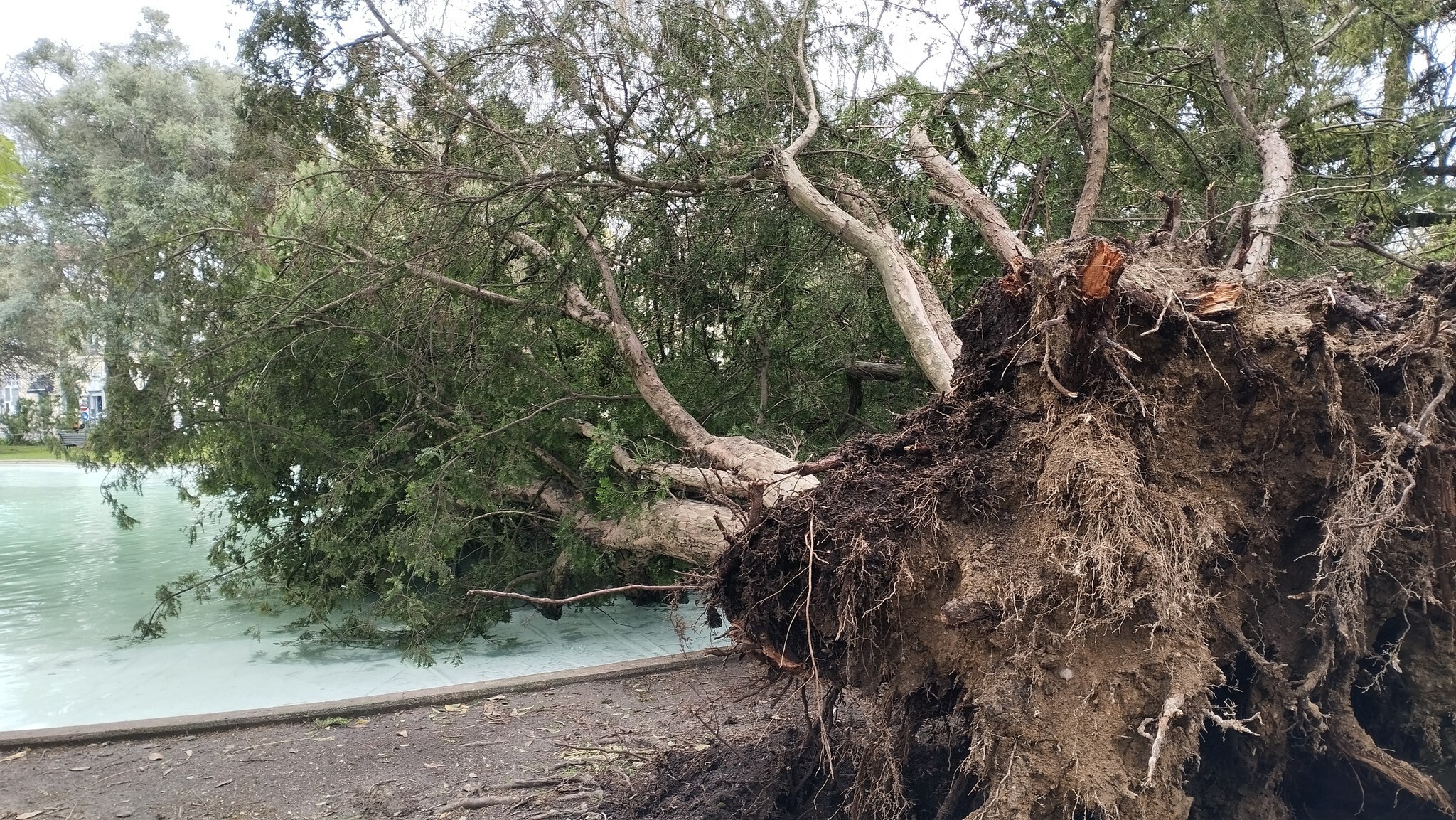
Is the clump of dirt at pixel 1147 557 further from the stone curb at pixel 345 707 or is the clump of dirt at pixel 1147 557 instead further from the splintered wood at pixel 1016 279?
the stone curb at pixel 345 707

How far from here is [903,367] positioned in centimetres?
649

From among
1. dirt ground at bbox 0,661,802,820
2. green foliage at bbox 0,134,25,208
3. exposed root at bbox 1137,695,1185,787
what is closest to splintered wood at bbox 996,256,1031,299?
exposed root at bbox 1137,695,1185,787

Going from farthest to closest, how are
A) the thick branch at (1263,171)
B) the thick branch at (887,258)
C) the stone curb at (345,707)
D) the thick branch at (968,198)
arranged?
the thick branch at (968,198) < the stone curb at (345,707) < the thick branch at (887,258) < the thick branch at (1263,171)

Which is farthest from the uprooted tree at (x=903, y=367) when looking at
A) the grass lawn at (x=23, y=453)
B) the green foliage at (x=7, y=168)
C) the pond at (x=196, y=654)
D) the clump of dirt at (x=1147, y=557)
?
the grass lawn at (x=23, y=453)

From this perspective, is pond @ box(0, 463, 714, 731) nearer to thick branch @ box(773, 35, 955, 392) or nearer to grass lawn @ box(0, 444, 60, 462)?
thick branch @ box(773, 35, 955, 392)

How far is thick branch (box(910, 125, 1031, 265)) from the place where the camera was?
16.4 ft

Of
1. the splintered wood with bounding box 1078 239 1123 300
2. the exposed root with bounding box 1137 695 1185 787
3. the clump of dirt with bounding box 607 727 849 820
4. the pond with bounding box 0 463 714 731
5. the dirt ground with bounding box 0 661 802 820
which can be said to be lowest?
the pond with bounding box 0 463 714 731

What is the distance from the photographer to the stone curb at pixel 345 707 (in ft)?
16.0

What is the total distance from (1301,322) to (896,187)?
382 cm

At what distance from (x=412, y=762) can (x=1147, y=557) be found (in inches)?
143

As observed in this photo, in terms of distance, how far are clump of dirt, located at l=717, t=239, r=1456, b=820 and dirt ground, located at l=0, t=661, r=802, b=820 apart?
802 mm

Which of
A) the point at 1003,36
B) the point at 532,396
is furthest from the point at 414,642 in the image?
the point at 1003,36

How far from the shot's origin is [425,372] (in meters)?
6.66

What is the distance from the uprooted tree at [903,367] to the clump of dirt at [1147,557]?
15mm
